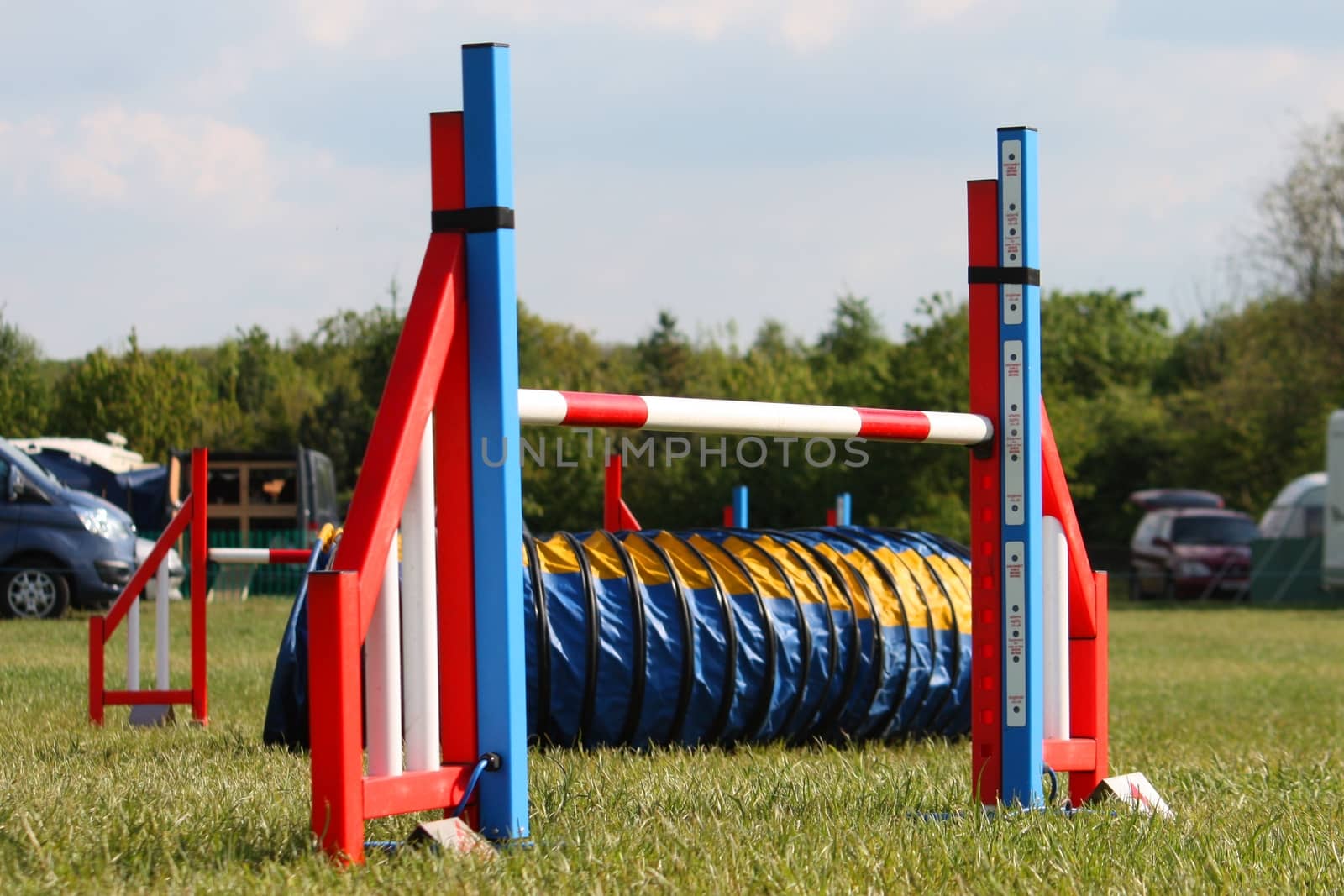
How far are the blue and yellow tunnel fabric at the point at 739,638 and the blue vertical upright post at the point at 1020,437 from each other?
6.64ft

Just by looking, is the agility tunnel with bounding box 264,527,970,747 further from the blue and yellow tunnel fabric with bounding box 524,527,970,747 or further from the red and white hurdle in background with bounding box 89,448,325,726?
the red and white hurdle in background with bounding box 89,448,325,726

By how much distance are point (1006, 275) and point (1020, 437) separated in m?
0.39

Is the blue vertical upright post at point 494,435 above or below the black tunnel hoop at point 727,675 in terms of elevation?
above

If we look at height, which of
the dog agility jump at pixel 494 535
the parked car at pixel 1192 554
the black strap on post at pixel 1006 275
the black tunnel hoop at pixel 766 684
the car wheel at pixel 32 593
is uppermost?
the black strap on post at pixel 1006 275

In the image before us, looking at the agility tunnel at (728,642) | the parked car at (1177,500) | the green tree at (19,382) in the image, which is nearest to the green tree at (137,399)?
the green tree at (19,382)

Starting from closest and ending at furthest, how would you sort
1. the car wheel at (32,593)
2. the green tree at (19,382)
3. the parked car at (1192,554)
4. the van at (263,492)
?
the green tree at (19,382)
the car wheel at (32,593)
the van at (263,492)
the parked car at (1192,554)

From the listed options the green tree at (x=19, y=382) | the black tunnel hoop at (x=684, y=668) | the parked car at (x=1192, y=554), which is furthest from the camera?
the parked car at (x=1192, y=554)

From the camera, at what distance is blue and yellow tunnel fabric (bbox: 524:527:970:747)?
547 centimetres

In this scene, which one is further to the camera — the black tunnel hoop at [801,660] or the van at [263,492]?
the van at [263,492]

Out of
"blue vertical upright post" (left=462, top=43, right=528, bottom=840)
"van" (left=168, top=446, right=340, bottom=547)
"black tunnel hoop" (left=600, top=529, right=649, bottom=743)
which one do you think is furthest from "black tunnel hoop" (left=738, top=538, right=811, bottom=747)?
"van" (left=168, top=446, right=340, bottom=547)

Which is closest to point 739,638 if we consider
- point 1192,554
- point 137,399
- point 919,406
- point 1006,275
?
point 1006,275

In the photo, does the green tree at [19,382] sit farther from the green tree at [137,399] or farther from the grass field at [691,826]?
the grass field at [691,826]

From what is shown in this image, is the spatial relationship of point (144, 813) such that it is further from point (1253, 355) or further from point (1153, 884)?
point (1253, 355)

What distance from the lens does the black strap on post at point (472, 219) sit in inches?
114
